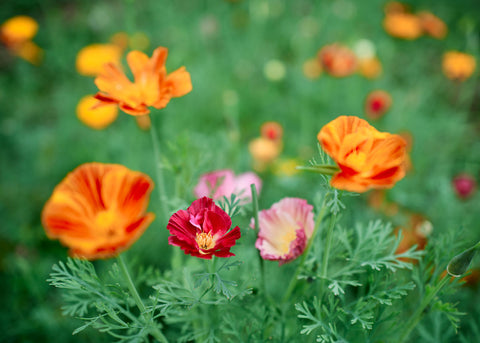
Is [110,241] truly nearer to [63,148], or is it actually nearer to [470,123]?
[63,148]

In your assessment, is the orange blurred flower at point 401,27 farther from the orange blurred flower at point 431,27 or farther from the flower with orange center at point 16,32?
the flower with orange center at point 16,32

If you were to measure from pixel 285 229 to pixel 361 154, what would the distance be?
0.18 m

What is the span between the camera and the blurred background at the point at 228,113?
1105 millimetres

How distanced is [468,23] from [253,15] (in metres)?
1.18

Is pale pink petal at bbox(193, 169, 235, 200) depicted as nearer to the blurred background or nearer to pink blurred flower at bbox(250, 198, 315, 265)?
the blurred background

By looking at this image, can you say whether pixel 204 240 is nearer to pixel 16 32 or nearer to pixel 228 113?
pixel 228 113

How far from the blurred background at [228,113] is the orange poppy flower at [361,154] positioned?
0.98 feet

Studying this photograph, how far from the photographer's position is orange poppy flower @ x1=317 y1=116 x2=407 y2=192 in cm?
43

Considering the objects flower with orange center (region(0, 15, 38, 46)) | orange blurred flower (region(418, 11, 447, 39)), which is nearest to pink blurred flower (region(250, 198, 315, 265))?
orange blurred flower (region(418, 11, 447, 39))

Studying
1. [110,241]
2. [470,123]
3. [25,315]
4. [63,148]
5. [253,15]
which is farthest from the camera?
[253,15]

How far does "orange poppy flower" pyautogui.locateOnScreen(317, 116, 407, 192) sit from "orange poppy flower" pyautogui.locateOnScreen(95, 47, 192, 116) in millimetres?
253

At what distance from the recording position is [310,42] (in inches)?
86.1

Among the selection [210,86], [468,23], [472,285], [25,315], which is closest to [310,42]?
[210,86]

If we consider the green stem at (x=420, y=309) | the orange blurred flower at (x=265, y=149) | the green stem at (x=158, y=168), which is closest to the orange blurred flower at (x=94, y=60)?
the orange blurred flower at (x=265, y=149)
